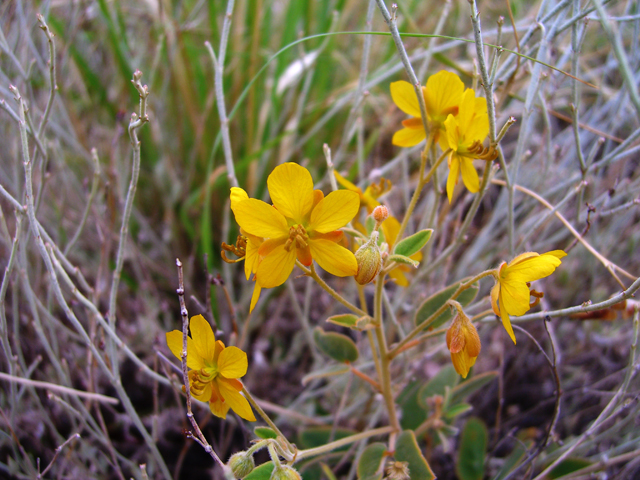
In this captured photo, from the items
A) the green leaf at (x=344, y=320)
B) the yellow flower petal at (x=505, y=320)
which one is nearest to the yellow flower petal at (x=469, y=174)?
the yellow flower petal at (x=505, y=320)

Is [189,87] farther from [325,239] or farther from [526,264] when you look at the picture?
[526,264]

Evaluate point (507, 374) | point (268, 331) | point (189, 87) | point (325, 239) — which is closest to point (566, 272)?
point (507, 374)

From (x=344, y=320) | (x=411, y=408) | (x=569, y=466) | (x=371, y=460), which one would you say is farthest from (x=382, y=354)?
(x=569, y=466)

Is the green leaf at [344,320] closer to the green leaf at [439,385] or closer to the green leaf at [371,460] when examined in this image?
the green leaf at [371,460]

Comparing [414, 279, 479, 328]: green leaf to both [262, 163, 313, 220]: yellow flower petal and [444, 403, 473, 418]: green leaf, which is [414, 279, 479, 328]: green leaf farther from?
[262, 163, 313, 220]: yellow flower petal

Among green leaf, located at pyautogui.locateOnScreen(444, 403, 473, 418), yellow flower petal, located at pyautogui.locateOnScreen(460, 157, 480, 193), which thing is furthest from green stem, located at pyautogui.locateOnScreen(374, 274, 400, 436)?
yellow flower petal, located at pyautogui.locateOnScreen(460, 157, 480, 193)

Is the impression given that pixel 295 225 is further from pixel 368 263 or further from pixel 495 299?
pixel 495 299
